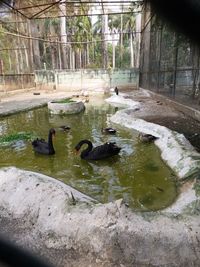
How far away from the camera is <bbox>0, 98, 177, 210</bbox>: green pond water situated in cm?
358

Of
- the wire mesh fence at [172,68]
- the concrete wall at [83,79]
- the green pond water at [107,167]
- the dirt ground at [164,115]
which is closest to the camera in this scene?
the green pond water at [107,167]

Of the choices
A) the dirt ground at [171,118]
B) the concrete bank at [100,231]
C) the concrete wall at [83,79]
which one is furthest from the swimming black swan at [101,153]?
the concrete wall at [83,79]

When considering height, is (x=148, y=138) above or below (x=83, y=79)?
below

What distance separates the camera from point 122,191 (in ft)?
12.0

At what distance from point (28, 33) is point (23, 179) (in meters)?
13.9

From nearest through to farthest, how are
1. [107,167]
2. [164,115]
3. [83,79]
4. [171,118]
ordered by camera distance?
[107,167]
[171,118]
[164,115]
[83,79]

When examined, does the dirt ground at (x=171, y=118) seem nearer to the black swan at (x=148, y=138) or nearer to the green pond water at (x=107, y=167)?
the black swan at (x=148, y=138)

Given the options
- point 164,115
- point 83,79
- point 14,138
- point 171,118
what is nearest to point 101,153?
point 14,138

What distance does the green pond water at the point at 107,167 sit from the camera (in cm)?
358

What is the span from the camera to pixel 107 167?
4.58 m

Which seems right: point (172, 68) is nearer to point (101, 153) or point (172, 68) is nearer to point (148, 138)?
point (148, 138)

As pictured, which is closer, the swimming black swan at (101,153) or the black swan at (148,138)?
the swimming black swan at (101,153)

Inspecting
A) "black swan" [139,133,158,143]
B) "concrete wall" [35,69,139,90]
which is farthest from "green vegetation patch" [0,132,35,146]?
"concrete wall" [35,69,139,90]

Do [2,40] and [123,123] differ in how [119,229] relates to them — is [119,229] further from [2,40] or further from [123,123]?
[2,40]
